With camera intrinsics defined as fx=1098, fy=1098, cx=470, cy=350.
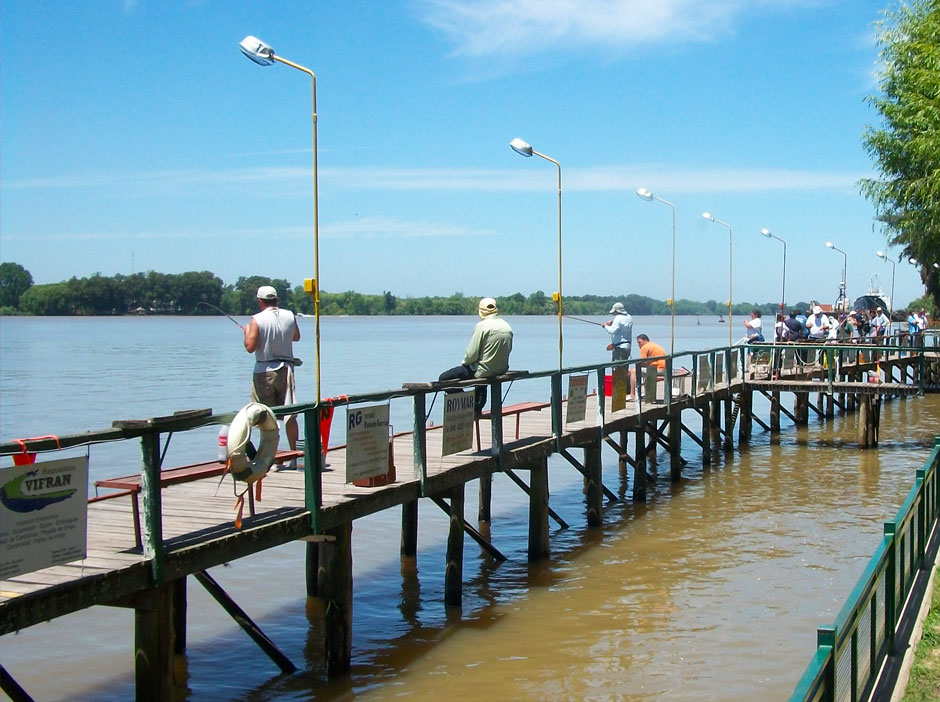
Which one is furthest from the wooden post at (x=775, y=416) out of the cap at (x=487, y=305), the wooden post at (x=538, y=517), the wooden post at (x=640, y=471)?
the cap at (x=487, y=305)

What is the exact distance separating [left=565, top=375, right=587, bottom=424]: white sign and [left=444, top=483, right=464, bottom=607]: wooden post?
12.1 feet

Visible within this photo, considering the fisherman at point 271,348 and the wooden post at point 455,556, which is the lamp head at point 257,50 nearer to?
the fisherman at point 271,348

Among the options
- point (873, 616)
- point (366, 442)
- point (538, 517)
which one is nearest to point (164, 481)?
point (366, 442)

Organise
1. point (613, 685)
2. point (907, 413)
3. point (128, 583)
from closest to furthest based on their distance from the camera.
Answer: point (128, 583), point (613, 685), point (907, 413)

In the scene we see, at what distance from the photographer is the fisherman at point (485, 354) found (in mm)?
12172

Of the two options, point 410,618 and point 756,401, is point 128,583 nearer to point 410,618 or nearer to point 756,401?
point 410,618

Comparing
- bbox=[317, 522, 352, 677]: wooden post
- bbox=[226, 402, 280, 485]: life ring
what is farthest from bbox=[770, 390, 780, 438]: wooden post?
bbox=[226, 402, 280, 485]: life ring

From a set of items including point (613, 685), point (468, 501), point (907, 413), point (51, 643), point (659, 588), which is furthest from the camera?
point (907, 413)

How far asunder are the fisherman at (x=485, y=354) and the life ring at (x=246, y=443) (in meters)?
4.28

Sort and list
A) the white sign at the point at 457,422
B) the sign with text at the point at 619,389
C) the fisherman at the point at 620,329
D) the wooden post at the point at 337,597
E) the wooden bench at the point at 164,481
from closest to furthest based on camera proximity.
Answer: the wooden bench at the point at 164,481 < the wooden post at the point at 337,597 < the white sign at the point at 457,422 < the sign with text at the point at 619,389 < the fisherman at the point at 620,329

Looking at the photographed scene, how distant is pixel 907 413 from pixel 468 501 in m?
18.9

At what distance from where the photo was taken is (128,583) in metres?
6.91

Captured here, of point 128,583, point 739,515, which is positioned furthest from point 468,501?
point 128,583

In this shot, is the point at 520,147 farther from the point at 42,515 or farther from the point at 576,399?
the point at 42,515
